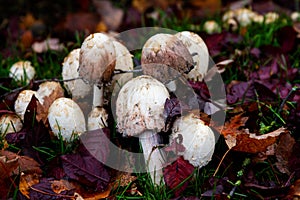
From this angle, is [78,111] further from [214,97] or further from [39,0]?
[39,0]

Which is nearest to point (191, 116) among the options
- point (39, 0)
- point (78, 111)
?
point (78, 111)

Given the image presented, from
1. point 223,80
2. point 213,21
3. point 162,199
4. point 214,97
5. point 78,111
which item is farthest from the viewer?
point 213,21

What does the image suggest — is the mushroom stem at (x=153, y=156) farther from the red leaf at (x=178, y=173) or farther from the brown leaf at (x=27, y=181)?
the brown leaf at (x=27, y=181)

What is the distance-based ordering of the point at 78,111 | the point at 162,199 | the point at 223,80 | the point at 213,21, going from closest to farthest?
the point at 162,199
the point at 78,111
the point at 223,80
the point at 213,21

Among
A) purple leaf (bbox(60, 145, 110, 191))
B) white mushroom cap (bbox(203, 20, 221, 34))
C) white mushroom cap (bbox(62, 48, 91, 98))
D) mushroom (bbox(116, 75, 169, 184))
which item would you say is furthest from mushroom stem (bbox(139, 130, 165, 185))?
white mushroom cap (bbox(203, 20, 221, 34))

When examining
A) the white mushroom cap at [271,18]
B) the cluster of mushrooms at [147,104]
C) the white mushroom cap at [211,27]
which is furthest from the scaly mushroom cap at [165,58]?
the white mushroom cap at [271,18]

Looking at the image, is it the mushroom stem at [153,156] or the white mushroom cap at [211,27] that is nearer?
the mushroom stem at [153,156]

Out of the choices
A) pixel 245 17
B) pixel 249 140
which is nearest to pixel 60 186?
pixel 249 140

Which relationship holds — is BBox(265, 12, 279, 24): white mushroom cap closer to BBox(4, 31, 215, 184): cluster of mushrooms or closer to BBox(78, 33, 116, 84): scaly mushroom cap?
BBox(4, 31, 215, 184): cluster of mushrooms
